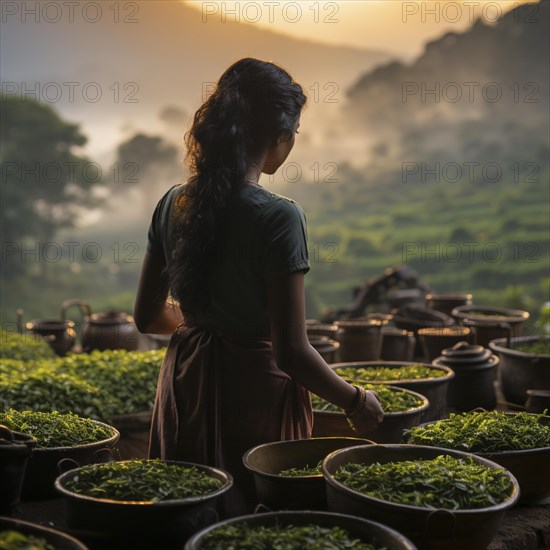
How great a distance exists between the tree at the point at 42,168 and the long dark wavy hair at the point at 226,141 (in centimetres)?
2092

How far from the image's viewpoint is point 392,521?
73.2 inches

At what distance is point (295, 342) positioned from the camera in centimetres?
217

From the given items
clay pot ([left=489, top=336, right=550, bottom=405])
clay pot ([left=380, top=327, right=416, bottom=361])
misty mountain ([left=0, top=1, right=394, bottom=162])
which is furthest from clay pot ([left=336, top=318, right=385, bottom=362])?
misty mountain ([left=0, top=1, right=394, bottom=162])

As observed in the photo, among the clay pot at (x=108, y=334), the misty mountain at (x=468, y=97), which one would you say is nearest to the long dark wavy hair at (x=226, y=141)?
the clay pot at (x=108, y=334)

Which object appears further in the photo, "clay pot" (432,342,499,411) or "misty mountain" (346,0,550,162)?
"misty mountain" (346,0,550,162)

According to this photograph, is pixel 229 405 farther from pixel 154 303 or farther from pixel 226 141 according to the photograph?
pixel 226 141

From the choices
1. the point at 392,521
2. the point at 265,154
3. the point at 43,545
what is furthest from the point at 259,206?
the point at 43,545

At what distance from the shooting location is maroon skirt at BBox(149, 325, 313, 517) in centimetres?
235

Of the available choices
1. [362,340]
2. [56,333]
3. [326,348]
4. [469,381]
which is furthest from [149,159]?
[469,381]

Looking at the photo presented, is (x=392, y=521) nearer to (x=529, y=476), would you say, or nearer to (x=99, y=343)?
(x=529, y=476)

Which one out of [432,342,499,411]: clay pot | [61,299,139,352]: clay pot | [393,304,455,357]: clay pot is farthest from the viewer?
[61,299,139,352]: clay pot

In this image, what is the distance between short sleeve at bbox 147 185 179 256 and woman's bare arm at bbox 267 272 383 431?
477mm

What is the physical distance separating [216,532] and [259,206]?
938 mm

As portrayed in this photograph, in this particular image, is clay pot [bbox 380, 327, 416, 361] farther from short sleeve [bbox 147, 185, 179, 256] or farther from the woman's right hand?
short sleeve [bbox 147, 185, 179, 256]
